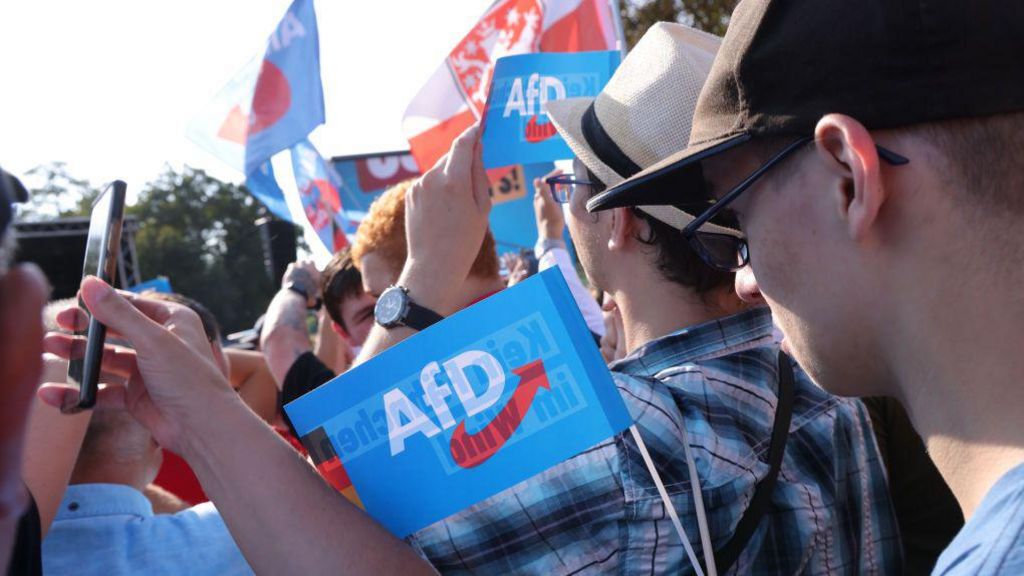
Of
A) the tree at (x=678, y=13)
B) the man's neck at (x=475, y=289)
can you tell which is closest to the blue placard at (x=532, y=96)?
the man's neck at (x=475, y=289)

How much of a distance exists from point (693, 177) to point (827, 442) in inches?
29.3

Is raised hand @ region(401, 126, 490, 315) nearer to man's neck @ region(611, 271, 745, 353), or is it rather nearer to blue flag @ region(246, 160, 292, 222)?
man's neck @ region(611, 271, 745, 353)

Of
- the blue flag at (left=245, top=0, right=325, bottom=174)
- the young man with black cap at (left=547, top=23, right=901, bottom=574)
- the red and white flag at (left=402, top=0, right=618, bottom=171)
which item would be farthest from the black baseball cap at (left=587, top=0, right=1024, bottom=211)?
the blue flag at (left=245, top=0, right=325, bottom=174)

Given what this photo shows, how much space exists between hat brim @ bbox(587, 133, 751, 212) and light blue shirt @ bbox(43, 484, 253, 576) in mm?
1071

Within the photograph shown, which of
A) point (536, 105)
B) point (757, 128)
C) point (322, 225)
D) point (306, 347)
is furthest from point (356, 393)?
point (322, 225)

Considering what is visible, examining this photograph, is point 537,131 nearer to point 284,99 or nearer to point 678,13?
point 284,99

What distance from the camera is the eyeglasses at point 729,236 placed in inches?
41.0

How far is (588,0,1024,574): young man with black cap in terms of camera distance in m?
0.92

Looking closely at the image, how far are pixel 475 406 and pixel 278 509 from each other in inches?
13.5

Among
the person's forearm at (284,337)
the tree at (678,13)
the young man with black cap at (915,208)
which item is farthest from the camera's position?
the tree at (678,13)

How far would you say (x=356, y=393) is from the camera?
1.46 m

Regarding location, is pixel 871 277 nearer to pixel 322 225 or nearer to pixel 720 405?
pixel 720 405

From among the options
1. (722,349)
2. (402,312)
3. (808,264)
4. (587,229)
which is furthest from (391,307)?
(808,264)

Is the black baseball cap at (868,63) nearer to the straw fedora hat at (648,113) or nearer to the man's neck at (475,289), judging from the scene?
the straw fedora hat at (648,113)
